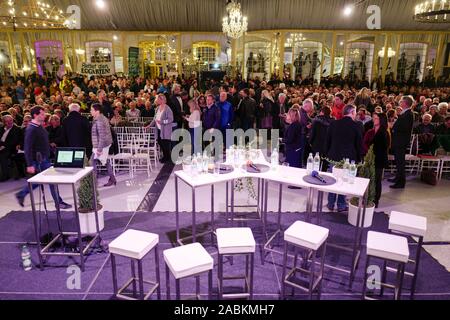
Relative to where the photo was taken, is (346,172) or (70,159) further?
(70,159)

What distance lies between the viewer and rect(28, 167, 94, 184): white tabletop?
3703mm

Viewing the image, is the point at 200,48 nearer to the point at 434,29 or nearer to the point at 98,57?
the point at 98,57

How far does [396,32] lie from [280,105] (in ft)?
32.3

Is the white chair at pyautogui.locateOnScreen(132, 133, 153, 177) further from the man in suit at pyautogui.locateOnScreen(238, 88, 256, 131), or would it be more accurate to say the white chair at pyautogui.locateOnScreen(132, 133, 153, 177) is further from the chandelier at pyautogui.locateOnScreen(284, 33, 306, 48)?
the chandelier at pyautogui.locateOnScreen(284, 33, 306, 48)

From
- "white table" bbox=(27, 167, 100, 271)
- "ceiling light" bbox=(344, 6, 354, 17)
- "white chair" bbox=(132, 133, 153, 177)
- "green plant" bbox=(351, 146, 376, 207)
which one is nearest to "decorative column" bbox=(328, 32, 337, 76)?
"ceiling light" bbox=(344, 6, 354, 17)

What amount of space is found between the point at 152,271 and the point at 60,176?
56.1 inches

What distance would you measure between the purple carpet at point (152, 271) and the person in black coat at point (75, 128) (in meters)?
1.36

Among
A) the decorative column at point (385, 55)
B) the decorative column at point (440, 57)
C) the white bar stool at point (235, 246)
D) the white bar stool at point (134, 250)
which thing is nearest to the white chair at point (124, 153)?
the white bar stool at point (134, 250)

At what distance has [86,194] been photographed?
4.50m

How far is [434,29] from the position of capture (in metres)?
15.3

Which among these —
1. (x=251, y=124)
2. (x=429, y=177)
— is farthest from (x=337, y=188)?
(x=251, y=124)

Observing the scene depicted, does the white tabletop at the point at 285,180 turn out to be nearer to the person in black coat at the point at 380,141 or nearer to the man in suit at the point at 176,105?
the person in black coat at the point at 380,141

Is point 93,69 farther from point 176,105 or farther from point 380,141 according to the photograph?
point 380,141
